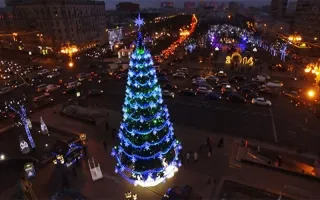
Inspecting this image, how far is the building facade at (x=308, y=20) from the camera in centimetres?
5069

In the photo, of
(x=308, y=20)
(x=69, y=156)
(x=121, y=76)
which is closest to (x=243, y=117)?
(x=69, y=156)

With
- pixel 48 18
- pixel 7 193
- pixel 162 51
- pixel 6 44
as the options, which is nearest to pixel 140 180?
pixel 7 193

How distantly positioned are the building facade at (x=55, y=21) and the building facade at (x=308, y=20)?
5947cm

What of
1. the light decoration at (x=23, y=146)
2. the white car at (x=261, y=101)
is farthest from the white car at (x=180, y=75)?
the light decoration at (x=23, y=146)

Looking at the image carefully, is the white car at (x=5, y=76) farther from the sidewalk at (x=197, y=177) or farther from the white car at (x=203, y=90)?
the white car at (x=203, y=90)

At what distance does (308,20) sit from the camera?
54.3 m

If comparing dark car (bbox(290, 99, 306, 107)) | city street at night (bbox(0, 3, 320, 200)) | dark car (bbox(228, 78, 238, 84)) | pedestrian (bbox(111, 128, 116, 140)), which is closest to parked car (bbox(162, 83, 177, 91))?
city street at night (bbox(0, 3, 320, 200))

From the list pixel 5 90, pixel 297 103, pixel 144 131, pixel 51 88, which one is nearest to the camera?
pixel 144 131

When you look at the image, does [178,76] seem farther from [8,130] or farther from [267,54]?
[267,54]

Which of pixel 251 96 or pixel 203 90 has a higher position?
pixel 203 90

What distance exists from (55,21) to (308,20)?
212 ft

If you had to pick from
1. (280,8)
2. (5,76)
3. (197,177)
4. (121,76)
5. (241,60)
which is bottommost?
(197,177)

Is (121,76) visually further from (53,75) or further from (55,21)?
(55,21)

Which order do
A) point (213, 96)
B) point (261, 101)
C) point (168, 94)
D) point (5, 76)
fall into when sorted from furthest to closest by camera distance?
1. point (5, 76)
2. point (168, 94)
3. point (213, 96)
4. point (261, 101)
